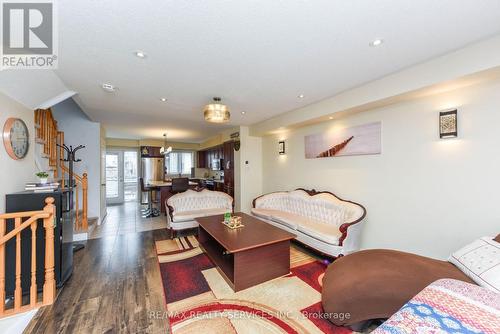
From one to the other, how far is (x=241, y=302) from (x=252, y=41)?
263 cm

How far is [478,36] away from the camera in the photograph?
180 cm

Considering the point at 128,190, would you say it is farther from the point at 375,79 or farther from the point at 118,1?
the point at 375,79

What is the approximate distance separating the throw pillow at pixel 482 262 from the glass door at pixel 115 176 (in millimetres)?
9269

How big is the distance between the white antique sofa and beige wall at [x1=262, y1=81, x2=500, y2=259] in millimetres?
2604

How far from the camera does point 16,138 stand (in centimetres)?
235

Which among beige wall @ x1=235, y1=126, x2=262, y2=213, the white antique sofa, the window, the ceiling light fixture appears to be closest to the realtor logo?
the ceiling light fixture

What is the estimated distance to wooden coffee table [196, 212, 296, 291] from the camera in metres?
2.32

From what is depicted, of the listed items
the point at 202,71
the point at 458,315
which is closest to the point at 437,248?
the point at 458,315

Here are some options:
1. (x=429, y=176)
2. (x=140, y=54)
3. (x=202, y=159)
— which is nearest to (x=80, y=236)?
(x=140, y=54)

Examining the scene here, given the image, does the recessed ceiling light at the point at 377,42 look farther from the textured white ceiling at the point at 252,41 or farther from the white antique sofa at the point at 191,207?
the white antique sofa at the point at 191,207

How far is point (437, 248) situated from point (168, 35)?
152 inches

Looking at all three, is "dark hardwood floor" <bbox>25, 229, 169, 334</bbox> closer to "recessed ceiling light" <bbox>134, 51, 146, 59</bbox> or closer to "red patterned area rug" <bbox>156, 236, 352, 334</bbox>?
"red patterned area rug" <bbox>156, 236, 352, 334</bbox>

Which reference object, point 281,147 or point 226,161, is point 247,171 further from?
point 281,147

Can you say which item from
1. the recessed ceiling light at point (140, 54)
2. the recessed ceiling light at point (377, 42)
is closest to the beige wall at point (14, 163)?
the recessed ceiling light at point (140, 54)
